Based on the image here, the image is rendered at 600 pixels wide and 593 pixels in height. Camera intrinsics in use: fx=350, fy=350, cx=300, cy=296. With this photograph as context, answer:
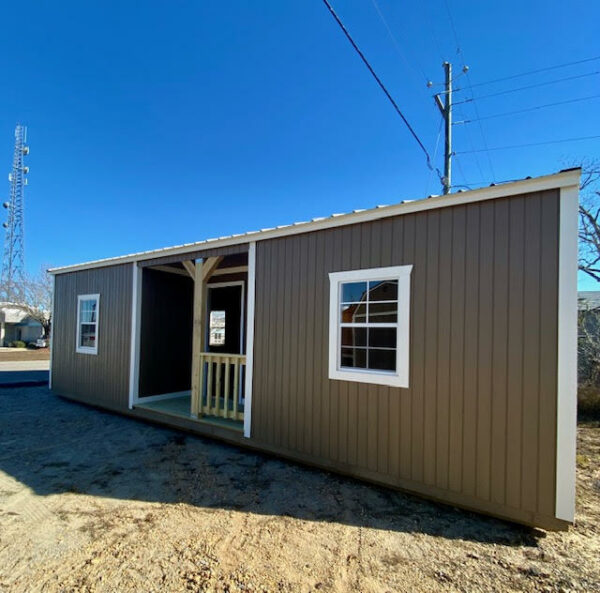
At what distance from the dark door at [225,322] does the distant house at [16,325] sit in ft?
92.9

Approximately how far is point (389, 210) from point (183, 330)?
503 centimetres

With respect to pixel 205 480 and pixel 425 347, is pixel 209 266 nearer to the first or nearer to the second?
pixel 205 480

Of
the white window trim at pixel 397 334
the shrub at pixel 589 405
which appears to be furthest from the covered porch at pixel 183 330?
the shrub at pixel 589 405

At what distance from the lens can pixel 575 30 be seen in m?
6.39

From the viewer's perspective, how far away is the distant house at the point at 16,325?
27609 mm

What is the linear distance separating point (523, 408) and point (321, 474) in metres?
2.10

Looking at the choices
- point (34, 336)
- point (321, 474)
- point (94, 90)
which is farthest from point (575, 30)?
point (34, 336)

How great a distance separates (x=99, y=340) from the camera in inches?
268

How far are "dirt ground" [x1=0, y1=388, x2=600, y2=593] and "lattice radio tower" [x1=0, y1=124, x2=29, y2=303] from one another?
97.6 ft

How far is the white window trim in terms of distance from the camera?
10.9ft

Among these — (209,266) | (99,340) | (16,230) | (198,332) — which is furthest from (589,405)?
(16,230)

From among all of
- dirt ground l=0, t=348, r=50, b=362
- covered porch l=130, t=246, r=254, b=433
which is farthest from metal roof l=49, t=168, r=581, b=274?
dirt ground l=0, t=348, r=50, b=362

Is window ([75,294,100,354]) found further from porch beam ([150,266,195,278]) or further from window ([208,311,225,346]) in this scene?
window ([208,311,225,346])

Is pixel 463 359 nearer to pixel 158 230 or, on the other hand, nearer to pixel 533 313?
pixel 533 313
